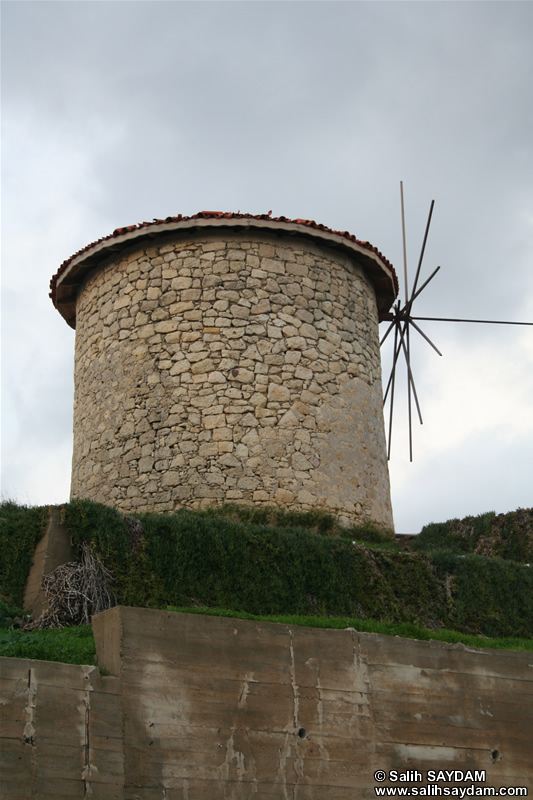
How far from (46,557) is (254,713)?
110 inches

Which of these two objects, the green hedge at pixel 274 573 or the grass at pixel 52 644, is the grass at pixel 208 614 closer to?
the grass at pixel 52 644

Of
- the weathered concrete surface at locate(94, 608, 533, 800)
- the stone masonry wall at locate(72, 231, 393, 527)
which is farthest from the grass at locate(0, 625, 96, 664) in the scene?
the stone masonry wall at locate(72, 231, 393, 527)

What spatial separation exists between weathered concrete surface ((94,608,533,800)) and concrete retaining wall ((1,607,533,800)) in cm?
1

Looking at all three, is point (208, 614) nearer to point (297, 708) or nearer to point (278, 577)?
point (297, 708)

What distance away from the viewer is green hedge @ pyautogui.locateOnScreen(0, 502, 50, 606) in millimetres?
10422

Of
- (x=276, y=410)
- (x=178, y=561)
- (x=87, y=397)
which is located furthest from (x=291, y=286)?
(x=178, y=561)

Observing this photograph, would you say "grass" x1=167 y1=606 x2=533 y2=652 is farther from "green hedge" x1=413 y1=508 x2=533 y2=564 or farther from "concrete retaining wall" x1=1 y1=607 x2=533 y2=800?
"green hedge" x1=413 y1=508 x2=533 y2=564

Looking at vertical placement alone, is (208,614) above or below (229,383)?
below

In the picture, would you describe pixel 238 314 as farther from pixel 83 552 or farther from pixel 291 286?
pixel 83 552

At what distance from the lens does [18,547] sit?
34.8ft

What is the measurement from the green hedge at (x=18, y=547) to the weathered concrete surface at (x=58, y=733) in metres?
2.43

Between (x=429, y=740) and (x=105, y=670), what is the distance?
3.30 meters

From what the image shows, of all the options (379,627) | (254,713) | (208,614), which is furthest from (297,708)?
(379,627)

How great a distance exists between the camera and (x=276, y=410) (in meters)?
14.6
